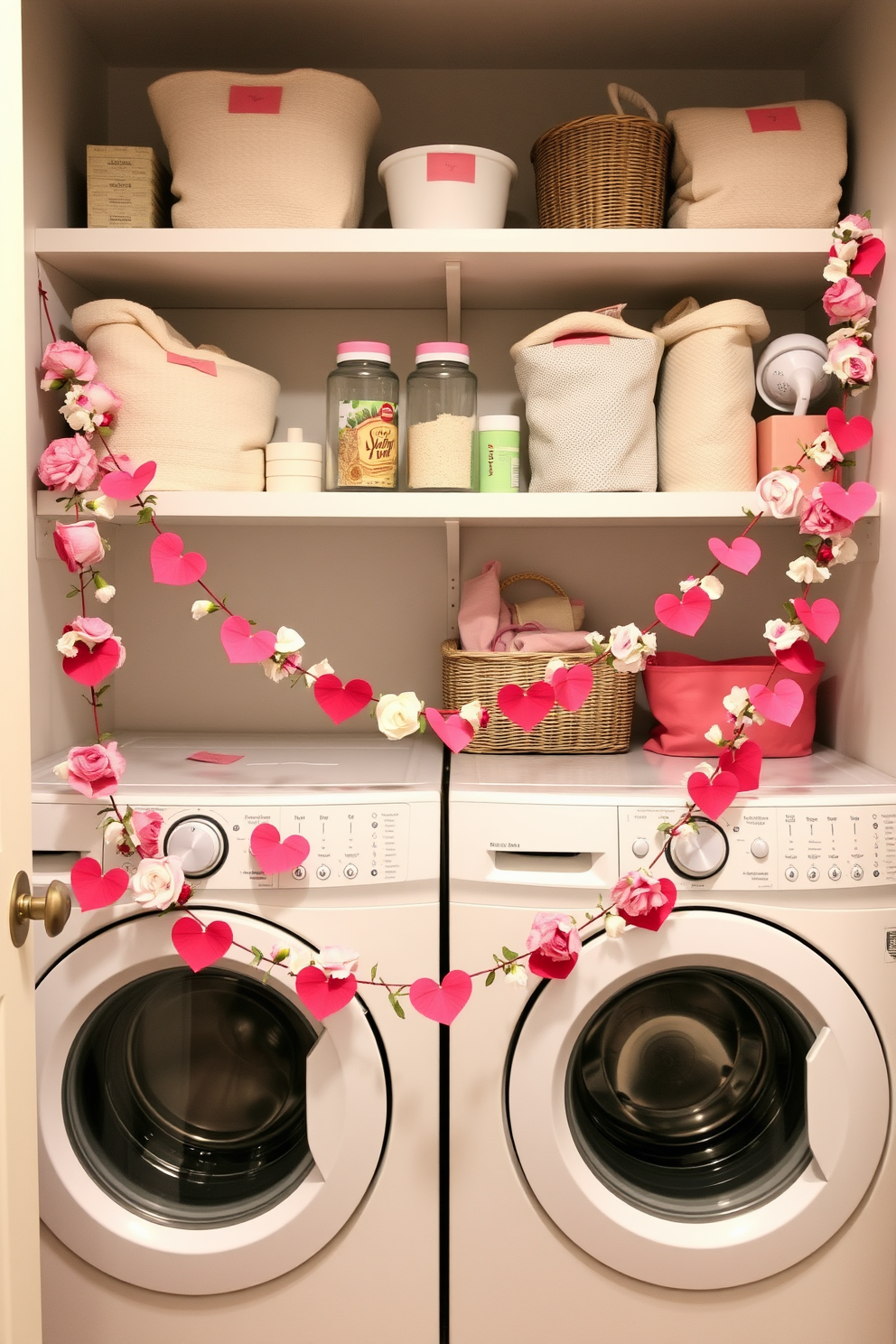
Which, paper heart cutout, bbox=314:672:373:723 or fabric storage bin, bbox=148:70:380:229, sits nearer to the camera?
paper heart cutout, bbox=314:672:373:723

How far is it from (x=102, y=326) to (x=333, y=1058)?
3.94 feet

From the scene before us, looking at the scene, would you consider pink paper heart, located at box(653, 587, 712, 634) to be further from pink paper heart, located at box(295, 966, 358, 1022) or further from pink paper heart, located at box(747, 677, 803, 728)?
pink paper heart, located at box(295, 966, 358, 1022)

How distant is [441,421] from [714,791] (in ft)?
2.39

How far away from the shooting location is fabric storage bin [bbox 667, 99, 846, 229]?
63.7 inches

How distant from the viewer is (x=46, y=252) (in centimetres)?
160

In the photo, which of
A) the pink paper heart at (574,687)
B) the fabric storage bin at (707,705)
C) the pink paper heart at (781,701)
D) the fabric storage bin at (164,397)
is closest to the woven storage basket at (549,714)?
the fabric storage bin at (707,705)

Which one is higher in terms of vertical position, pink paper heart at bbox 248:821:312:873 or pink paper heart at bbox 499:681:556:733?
pink paper heart at bbox 499:681:556:733

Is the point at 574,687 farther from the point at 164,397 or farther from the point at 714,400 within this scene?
the point at 164,397

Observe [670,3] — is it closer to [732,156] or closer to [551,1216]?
[732,156]

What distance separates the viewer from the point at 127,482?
1.46 metres

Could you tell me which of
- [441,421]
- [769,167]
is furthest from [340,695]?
[769,167]

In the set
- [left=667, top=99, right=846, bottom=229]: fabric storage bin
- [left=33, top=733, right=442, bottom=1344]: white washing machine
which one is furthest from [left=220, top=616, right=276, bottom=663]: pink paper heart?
[left=667, top=99, right=846, bottom=229]: fabric storage bin

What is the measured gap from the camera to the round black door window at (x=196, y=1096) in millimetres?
1477

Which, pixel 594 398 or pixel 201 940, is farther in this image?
pixel 594 398
